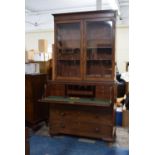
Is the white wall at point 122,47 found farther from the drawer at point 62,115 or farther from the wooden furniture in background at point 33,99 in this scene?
the drawer at point 62,115

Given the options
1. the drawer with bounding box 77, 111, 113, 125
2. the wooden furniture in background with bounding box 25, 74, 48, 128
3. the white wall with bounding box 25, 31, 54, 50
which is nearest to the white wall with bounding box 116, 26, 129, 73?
the white wall with bounding box 25, 31, 54, 50

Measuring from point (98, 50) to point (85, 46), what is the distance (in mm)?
258

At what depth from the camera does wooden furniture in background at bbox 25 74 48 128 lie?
142 inches

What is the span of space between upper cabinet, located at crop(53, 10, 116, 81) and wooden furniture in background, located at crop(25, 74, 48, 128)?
1.57 feet

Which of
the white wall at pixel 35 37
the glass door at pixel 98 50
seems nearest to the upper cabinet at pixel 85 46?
the glass door at pixel 98 50

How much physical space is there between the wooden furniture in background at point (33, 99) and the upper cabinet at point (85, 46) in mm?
477

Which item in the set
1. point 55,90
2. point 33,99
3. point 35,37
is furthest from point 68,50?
point 35,37

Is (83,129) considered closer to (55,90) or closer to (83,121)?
(83,121)

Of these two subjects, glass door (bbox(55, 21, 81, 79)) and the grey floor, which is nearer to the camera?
the grey floor

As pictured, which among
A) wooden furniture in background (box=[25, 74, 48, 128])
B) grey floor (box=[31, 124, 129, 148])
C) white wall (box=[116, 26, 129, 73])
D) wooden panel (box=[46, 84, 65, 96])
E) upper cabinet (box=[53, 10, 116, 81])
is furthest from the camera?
white wall (box=[116, 26, 129, 73])

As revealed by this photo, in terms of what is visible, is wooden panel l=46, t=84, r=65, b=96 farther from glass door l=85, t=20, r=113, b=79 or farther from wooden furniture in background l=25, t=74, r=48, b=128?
glass door l=85, t=20, r=113, b=79

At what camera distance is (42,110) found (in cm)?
390
